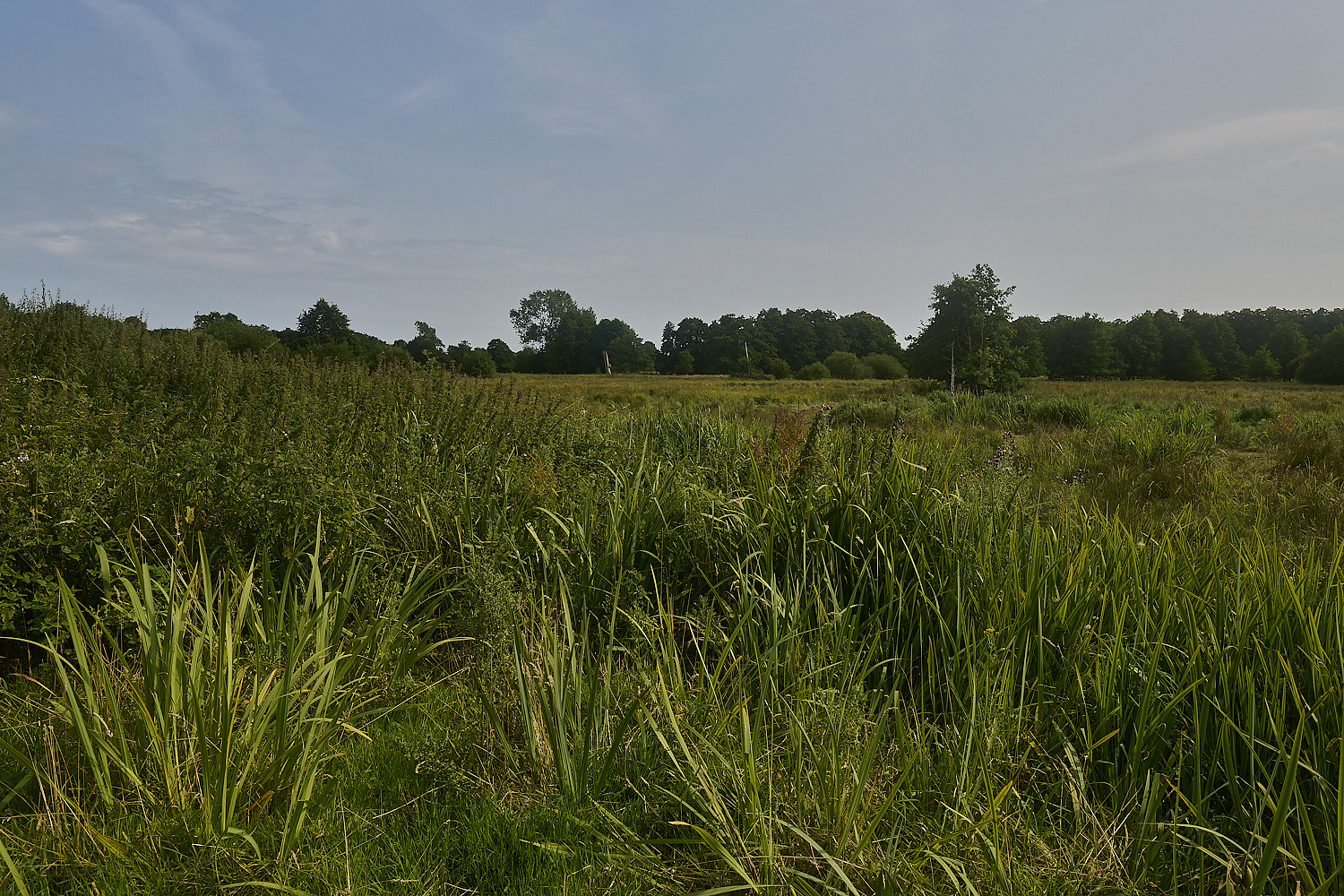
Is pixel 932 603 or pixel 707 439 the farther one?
pixel 707 439

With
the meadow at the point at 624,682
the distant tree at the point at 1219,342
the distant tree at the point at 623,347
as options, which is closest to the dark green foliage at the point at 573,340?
the distant tree at the point at 623,347

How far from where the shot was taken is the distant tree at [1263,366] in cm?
6366

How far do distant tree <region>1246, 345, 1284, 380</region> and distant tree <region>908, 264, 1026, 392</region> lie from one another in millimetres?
47960

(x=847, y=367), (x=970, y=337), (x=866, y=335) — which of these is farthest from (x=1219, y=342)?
(x=970, y=337)

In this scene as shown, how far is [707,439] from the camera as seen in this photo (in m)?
6.23

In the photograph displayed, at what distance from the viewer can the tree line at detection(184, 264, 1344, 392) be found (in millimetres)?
32344

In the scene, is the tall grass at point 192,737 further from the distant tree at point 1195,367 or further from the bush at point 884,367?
the distant tree at point 1195,367

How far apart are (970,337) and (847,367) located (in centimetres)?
3921

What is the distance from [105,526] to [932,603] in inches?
148

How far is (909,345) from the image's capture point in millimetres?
40062

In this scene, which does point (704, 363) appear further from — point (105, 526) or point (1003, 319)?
point (105, 526)

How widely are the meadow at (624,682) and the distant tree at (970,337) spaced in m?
31.2

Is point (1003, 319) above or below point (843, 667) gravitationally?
above

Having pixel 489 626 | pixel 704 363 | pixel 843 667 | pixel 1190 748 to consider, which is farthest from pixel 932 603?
pixel 704 363
